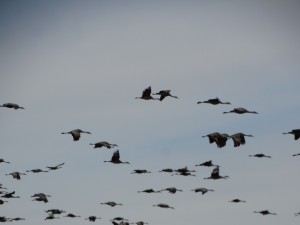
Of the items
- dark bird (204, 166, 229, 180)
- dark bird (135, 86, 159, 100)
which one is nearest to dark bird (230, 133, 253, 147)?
dark bird (135, 86, 159, 100)

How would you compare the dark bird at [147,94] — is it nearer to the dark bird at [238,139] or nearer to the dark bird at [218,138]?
the dark bird at [218,138]

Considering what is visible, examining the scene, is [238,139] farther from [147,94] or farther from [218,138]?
[147,94]

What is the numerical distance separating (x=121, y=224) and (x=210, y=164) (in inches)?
353

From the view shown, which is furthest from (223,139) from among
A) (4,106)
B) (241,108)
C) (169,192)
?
(4,106)

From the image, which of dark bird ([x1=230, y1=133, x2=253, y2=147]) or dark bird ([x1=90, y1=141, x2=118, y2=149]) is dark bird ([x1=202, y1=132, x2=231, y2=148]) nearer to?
dark bird ([x1=230, y1=133, x2=253, y2=147])

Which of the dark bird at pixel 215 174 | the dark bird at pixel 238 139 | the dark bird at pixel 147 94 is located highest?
the dark bird at pixel 147 94

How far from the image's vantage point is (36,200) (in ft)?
144

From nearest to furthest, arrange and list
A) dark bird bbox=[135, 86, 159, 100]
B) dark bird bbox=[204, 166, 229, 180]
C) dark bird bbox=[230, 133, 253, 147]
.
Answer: dark bird bbox=[230, 133, 253, 147] < dark bird bbox=[135, 86, 159, 100] < dark bird bbox=[204, 166, 229, 180]

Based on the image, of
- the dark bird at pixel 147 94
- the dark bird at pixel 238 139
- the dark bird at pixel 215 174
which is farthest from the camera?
the dark bird at pixel 215 174

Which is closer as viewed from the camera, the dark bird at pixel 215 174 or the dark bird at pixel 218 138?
the dark bird at pixel 218 138

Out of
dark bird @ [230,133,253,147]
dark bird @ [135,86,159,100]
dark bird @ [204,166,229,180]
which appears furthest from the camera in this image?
dark bird @ [204,166,229,180]

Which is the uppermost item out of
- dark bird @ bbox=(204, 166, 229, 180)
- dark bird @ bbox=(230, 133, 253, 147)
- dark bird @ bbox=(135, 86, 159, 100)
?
dark bird @ bbox=(135, 86, 159, 100)

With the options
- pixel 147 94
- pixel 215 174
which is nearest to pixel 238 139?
pixel 147 94

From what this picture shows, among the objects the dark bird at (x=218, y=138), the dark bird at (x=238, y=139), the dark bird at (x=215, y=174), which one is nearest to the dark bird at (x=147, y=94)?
the dark bird at (x=218, y=138)
